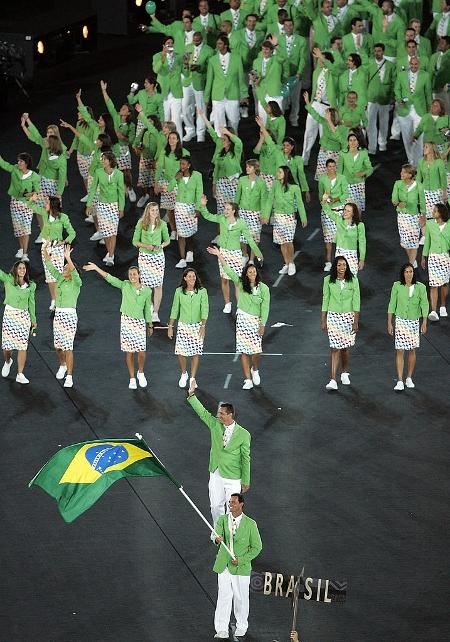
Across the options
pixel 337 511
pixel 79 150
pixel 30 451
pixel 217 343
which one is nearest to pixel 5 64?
pixel 79 150

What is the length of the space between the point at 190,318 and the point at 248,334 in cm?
75

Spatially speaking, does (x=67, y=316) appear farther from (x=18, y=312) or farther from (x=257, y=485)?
(x=257, y=485)

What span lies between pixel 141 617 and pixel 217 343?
6.41 m

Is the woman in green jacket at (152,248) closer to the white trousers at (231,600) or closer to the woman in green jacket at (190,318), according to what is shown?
the woman in green jacket at (190,318)

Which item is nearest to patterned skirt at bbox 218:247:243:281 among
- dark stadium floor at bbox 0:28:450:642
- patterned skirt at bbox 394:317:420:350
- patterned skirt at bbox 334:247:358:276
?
dark stadium floor at bbox 0:28:450:642

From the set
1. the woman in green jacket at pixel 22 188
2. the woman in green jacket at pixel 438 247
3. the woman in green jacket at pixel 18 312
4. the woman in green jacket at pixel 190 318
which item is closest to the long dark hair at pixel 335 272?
the woman in green jacket at pixel 190 318

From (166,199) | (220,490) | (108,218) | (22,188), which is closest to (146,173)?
(166,199)

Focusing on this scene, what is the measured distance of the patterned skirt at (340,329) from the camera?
20469 mm

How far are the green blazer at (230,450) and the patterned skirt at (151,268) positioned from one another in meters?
5.74

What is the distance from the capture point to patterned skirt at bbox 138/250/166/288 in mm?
22328

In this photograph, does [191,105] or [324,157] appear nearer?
[324,157]

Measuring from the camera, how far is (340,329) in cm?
2047

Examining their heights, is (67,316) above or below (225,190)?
below

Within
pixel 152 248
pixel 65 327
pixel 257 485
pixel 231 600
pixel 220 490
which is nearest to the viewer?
pixel 231 600
